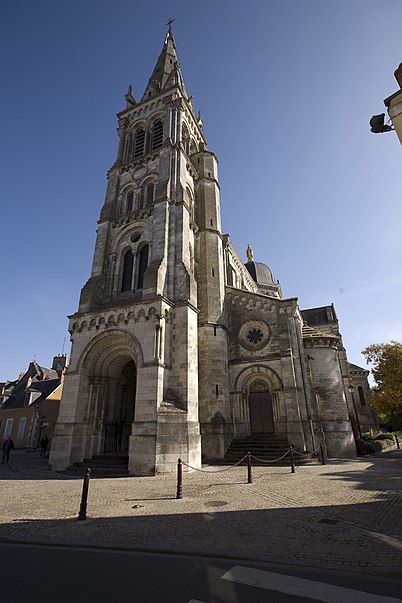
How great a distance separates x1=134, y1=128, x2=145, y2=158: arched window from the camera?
2545 cm

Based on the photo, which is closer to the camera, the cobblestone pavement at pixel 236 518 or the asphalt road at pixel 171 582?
the asphalt road at pixel 171 582

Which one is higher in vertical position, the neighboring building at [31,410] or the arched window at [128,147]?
the arched window at [128,147]

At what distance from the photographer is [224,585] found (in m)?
3.64

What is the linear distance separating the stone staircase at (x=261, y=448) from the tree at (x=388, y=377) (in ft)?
44.3

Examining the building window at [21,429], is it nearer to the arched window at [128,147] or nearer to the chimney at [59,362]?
the chimney at [59,362]

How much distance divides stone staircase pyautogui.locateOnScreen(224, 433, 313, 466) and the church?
31 cm

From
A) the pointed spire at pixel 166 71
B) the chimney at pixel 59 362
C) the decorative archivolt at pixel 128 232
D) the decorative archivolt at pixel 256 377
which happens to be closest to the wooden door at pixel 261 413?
the decorative archivolt at pixel 256 377

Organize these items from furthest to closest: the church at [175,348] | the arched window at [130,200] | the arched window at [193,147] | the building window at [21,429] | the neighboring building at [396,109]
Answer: the building window at [21,429] < the arched window at [193,147] < the arched window at [130,200] < the church at [175,348] < the neighboring building at [396,109]

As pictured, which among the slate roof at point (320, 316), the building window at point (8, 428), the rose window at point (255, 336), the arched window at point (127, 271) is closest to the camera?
the rose window at point (255, 336)

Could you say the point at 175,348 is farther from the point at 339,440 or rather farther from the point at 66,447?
the point at 339,440

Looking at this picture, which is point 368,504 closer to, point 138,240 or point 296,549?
point 296,549

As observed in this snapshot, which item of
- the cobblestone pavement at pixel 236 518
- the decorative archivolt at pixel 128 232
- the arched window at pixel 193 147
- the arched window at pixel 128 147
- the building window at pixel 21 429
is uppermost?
the arched window at pixel 193 147

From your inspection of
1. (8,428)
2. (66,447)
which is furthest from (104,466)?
(8,428)

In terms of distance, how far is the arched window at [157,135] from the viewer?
24.4 m
